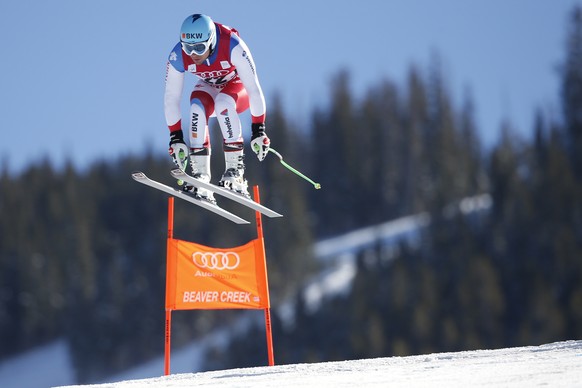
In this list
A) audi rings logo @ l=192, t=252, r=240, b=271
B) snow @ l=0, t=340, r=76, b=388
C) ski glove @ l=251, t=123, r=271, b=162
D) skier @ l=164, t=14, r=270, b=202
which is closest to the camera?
skier @ l=164, t=14, r=270, b=202

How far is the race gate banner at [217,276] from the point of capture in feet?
35.3

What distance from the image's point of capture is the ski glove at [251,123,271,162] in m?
10.7

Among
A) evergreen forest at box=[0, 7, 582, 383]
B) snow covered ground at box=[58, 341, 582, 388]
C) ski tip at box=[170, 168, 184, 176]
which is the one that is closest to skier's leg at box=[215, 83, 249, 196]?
ski tip at box=[170, 168, 184, 176]

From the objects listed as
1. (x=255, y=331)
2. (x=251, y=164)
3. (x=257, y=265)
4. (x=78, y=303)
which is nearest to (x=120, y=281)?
(x=78, y=303)

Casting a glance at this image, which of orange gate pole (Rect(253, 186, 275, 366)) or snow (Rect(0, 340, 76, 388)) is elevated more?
snow (Rect(0, 340, 76, 388))

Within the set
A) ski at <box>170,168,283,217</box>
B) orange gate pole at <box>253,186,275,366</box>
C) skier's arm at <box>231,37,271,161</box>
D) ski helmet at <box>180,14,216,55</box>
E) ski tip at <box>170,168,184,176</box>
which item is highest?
ski helmet at <box>180,14,216,55</box>

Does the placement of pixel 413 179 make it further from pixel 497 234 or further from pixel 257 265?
pixel 257 265

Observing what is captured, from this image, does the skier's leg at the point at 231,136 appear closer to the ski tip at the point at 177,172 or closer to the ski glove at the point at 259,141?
the ski glove at the point at 259,141

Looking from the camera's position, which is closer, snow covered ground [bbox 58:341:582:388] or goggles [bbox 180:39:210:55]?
snow covered ground [bbox 58:341:582:388]

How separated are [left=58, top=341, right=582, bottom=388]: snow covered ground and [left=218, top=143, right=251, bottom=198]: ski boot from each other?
2309 millimetres

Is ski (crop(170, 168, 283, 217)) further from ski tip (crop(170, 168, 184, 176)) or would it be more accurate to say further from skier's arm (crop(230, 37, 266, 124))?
skier's arm (crop(230, 37, 266, 124))

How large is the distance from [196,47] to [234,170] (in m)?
1.46

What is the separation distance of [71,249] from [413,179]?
33.4m

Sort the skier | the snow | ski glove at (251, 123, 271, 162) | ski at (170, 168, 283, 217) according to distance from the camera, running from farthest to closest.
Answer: the snow → ski glove at (251, 123, 271, 162) → ski at (170, 168, 283, 217) → the skier
